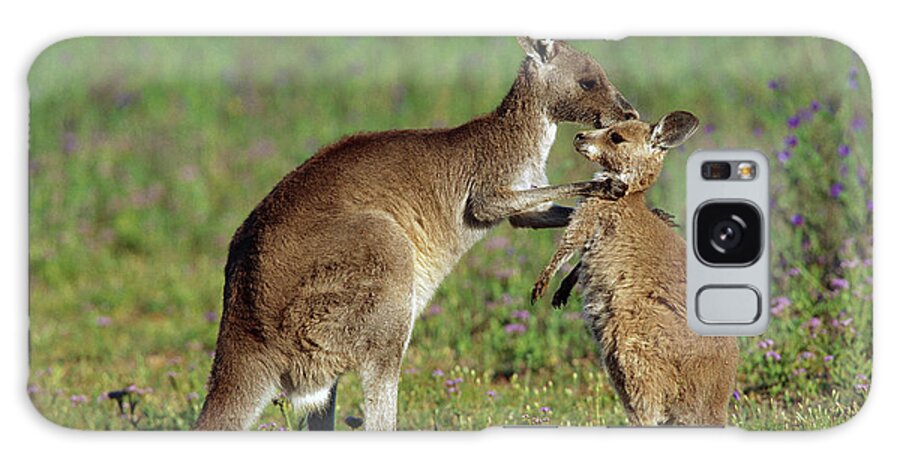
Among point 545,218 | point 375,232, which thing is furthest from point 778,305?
point 375,232

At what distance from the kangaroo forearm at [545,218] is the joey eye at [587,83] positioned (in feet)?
1.82

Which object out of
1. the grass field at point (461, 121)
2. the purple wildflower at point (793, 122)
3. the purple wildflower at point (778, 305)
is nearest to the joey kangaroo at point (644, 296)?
the grass field at point (461, 121)

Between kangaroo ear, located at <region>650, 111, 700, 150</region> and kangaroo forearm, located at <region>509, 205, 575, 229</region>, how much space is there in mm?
508

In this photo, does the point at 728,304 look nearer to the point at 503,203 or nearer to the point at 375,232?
the point at 503,203

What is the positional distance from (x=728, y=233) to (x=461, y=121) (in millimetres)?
1337

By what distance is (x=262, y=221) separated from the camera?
23.4 feet

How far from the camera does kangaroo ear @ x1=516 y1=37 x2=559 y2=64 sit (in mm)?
7359

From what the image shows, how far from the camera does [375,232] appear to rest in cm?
707

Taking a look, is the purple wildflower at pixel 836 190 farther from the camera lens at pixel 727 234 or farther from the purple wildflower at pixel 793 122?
the camera lens at pixel 727 234

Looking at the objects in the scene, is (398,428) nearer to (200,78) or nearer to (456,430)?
(456,430)

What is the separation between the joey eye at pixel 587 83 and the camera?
290 inches

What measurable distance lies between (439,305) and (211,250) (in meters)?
1.39

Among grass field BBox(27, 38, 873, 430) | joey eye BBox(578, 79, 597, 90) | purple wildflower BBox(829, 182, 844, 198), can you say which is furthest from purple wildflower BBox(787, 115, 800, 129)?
joey eye BBox(578, 79, 597, 90)

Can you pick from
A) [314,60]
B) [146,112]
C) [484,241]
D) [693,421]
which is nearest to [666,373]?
[693,421]
